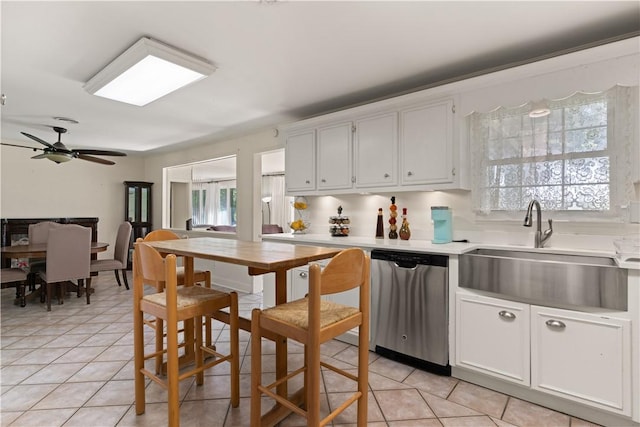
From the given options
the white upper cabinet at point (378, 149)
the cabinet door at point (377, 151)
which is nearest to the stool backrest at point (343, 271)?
the white upper cabinet at point (378, 149)

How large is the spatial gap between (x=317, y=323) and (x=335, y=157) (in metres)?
2.24

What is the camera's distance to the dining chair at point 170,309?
5.36 ft

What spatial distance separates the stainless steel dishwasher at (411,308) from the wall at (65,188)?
5896 millimetres

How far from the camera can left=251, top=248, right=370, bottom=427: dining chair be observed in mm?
1372

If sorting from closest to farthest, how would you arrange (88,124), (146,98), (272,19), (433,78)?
(272,19), (433,78), (146,98), (88,124)

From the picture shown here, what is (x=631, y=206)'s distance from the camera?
1986 mm

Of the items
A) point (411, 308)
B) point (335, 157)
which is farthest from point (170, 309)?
point (335, 157)

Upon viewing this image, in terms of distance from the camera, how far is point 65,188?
5.91 m

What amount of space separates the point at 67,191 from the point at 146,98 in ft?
13.7

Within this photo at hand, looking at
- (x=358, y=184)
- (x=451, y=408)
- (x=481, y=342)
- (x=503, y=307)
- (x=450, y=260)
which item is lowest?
(x=451, y=408)

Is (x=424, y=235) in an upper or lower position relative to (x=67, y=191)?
lower

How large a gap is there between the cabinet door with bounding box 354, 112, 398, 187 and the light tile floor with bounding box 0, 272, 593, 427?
151 cm

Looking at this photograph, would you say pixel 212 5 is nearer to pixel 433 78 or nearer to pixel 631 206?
pixel 433 78

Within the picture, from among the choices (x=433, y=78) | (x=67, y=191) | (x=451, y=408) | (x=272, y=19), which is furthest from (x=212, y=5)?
(x=67, y=191)
